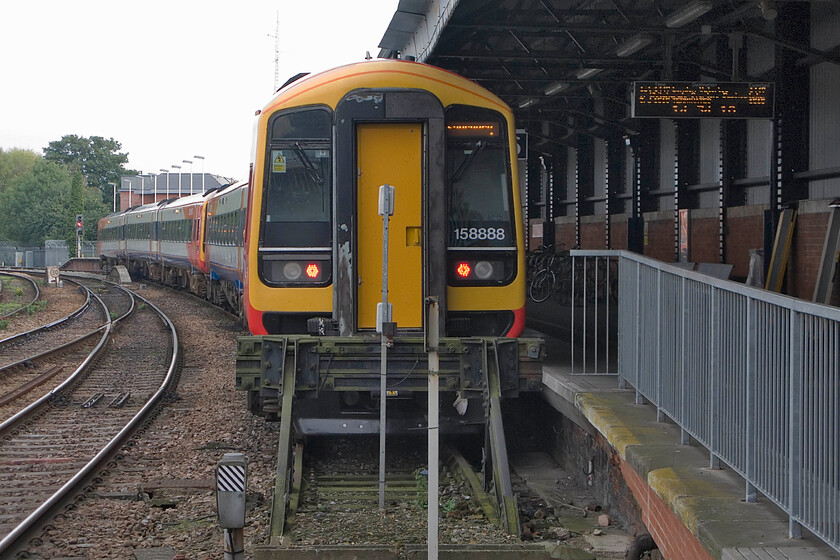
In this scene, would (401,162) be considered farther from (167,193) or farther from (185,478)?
(167,193)

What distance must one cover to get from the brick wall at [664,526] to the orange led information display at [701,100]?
6.48m

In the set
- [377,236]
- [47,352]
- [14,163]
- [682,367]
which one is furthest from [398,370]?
[14,163]

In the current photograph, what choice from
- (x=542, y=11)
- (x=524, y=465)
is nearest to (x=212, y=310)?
(x=542, y=11)

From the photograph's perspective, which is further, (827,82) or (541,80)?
(541,80)

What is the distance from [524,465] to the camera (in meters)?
9.32

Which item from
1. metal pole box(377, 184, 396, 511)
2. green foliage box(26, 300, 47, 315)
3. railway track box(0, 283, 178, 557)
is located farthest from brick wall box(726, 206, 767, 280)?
green foliage box(26, 300, 47, 315)

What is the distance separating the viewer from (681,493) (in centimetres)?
481

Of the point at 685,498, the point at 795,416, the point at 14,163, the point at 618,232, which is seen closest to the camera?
the point at 795,416

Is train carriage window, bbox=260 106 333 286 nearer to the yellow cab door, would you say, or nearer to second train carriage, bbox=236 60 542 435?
second train carriage, bbox=236 60 542 435

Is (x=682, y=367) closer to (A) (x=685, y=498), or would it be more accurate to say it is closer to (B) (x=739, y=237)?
(A) (x=685, y=498)

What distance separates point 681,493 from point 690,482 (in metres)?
0.25

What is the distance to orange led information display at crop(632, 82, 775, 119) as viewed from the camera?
38.4 ft

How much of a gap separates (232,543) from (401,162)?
396 centimetres

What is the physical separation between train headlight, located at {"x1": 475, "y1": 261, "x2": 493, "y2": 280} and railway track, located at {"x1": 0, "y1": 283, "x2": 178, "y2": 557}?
12.2 feet
